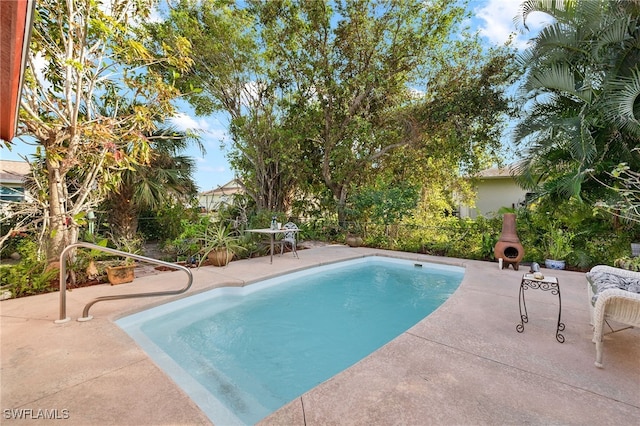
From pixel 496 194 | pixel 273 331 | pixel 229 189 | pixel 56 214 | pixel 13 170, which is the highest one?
pixel 13 170

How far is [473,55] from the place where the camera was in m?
8.55

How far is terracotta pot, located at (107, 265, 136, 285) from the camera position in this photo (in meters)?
4.47

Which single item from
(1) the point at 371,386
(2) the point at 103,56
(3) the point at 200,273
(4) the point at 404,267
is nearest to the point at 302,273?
(3) the point at 200,273

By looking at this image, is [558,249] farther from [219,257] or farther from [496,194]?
[496,194]

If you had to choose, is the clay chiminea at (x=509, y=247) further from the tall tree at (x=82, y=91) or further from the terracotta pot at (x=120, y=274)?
the terracotta pot at (x=120, y=274)

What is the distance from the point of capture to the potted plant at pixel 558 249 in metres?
5.86

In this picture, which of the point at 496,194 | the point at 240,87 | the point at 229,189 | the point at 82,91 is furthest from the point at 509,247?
the point at 496,194

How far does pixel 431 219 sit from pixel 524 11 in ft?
19.5

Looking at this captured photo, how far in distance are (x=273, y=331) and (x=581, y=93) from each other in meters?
6.99

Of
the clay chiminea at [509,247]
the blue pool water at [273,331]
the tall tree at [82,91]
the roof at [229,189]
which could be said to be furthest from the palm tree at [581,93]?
the roof at [229,189]

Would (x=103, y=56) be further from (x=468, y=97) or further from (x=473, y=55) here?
(x=473, y=55)

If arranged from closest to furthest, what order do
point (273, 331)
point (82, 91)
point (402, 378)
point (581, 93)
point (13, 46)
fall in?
1. point (13, 46)
2. point (402, 378)
3. point (273, 331)
4. point (82, 91)
5. point (581, 93)

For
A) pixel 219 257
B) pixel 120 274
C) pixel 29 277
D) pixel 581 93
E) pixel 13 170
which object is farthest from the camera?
pixel 13 170

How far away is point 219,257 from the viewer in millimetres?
5930
